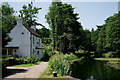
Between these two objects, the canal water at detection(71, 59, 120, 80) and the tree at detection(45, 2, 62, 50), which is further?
the tree at detection(45, 2, 62, 50)

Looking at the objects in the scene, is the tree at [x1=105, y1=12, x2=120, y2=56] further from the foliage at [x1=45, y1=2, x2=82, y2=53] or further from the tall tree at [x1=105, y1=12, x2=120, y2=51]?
the foliage at [x1=45, y1=2, x2=82, y2=53]

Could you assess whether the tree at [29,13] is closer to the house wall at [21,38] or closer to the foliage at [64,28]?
the foliage at [64,28]

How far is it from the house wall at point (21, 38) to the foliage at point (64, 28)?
39.3ft

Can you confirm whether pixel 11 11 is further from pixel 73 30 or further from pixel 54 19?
pixel 73 30

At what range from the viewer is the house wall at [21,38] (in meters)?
37.8

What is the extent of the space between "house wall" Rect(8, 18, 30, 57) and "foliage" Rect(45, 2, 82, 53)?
1199cm

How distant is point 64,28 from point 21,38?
16.0m

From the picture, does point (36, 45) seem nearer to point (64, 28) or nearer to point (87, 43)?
point (64, 28)

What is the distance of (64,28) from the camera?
1994 inches

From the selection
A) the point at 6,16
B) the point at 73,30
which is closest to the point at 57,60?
the point at 73,30

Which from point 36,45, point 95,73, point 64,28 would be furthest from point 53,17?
point 95,73

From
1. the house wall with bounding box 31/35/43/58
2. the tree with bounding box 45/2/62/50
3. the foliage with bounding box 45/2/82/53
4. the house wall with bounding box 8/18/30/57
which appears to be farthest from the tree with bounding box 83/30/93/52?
the house wall with bounding box 8/18/30/57

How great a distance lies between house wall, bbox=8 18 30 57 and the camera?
124 feet

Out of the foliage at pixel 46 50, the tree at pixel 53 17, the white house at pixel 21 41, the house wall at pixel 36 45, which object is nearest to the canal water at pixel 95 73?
the foliage at pixel 46 50
